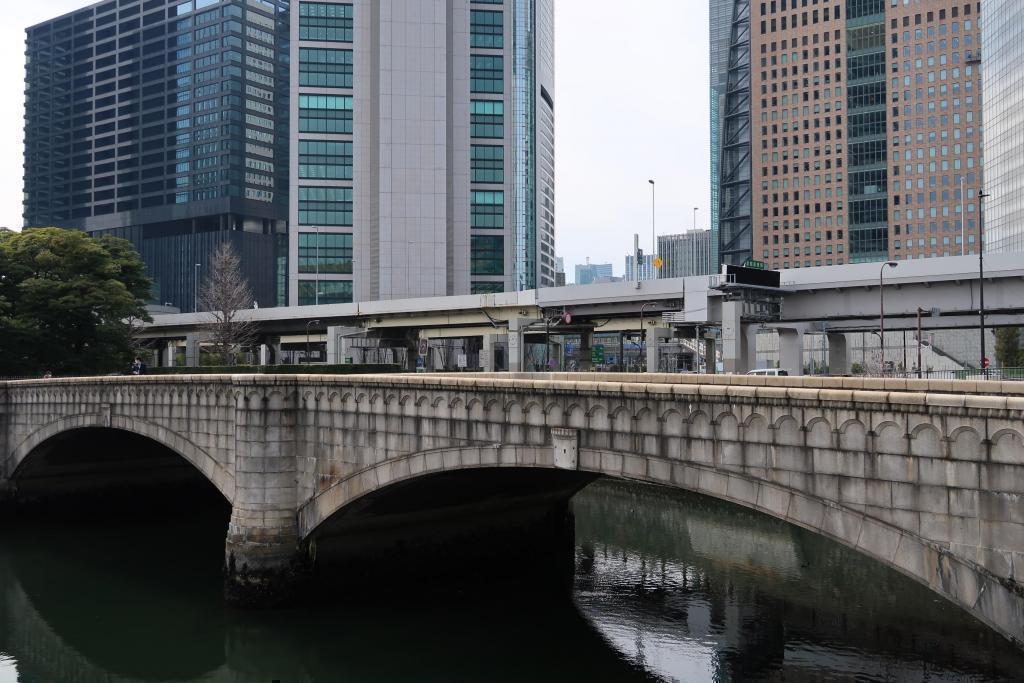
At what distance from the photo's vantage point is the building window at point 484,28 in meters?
115

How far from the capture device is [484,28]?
11494 centimetres

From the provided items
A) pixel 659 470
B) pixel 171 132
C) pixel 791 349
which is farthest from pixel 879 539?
pixel 171 132

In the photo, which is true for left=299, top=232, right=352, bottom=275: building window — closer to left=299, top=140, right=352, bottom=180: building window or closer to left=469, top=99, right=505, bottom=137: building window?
left=299, top=140, right=352, bottom=180: building window

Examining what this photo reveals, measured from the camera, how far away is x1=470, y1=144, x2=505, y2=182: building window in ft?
377

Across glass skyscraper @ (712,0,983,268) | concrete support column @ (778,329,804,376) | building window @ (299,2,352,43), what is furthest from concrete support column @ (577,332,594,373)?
glass skyscraper @ (712,0,983,268)

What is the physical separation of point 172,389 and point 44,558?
34.6 feet

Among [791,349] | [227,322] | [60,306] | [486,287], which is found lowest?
[791,349]

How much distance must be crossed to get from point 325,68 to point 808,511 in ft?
342

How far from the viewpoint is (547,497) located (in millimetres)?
31016

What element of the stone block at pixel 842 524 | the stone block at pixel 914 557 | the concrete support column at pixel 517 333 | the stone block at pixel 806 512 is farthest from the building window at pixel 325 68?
the stone block at pixel 914 557

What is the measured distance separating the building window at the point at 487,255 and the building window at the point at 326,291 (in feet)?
55.1

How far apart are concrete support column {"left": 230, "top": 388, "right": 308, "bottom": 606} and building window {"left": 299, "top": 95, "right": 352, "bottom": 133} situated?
88.2 metres

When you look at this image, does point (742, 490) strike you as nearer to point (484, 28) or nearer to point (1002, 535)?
point (1002, 535)

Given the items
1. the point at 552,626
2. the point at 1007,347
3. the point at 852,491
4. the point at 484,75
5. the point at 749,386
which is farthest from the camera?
the point at 484,75
